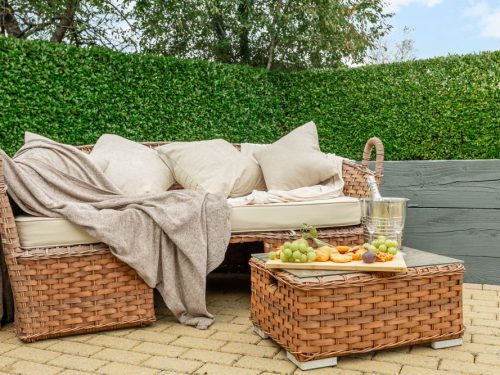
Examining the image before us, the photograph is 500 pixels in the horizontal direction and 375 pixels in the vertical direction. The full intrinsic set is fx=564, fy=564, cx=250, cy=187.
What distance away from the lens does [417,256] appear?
8.18 ft

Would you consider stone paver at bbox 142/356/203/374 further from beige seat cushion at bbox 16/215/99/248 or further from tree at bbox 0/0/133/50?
tree at bbox 0/0/133/50

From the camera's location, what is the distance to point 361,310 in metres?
2.21

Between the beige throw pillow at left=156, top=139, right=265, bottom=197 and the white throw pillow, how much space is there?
9 centimetres

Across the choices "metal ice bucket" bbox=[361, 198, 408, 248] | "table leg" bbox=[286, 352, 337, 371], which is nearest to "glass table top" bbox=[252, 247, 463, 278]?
"metal ice bucket" bbox=[361, 198, 408, 248]

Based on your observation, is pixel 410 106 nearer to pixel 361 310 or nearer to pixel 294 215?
pixel 294 215

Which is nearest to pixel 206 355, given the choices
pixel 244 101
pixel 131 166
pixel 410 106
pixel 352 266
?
pixel 352 266

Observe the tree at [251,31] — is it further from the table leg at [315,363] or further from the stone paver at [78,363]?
the table leg at [315,363]

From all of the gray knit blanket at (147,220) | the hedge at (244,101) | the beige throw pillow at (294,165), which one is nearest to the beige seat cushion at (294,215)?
the gray knit blanket at (147,220)

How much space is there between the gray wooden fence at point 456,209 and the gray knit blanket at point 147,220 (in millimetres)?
1625

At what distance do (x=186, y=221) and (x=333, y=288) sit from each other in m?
0.91

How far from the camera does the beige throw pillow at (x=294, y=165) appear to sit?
3.48 metres

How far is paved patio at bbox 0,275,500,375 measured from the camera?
2184 mm

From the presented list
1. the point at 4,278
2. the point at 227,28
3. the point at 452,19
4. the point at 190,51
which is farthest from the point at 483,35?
the point at 4,278

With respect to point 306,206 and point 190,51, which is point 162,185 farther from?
point 190,51
